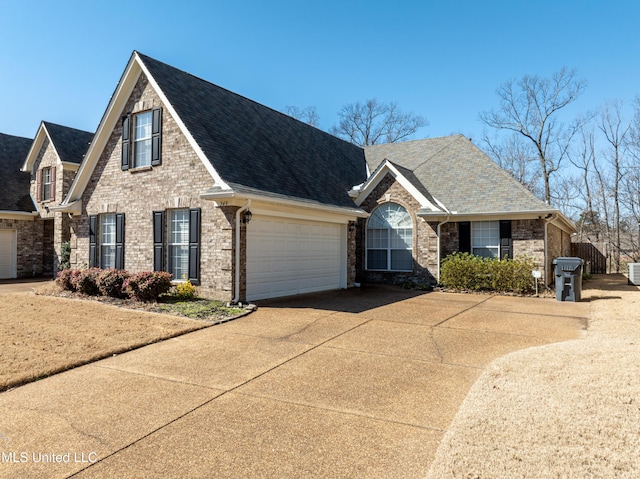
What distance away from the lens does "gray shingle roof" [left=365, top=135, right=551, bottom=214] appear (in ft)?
47.5

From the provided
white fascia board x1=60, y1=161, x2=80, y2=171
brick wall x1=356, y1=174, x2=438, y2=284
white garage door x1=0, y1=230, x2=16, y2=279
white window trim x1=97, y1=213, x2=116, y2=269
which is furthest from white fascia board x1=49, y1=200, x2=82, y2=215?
brick wall x1=356, y1=174, x2=438, y2=284

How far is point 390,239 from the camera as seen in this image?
16.1 m

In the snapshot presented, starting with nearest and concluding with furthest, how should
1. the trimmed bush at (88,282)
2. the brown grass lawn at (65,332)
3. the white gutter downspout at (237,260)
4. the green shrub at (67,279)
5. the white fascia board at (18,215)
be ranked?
1. the brown grass lawn at (65,332)
2. the white gutter downspout at (237,260)
3. the trimmed bush at (88,282)
4. the green shrub at (67,279)
5. the white fascia board at (18,215)

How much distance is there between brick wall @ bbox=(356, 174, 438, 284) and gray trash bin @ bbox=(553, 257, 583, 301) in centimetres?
403

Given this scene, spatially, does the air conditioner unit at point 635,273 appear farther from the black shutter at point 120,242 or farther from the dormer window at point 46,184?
the dormer window at point 46,184

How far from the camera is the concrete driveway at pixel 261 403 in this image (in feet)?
10.7

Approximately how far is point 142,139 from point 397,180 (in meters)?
8.96

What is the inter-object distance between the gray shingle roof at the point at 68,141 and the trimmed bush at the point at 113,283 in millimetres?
10077

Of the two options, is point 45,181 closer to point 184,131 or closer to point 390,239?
point 184,131

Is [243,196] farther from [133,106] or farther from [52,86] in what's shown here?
[52,86]

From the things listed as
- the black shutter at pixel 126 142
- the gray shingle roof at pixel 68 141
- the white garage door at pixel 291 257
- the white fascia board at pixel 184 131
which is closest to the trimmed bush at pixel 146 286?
the white garage door at pixel 291 257

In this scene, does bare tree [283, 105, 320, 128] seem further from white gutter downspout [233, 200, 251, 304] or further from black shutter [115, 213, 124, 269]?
white gutter downspout [233, 200, 251, 304]

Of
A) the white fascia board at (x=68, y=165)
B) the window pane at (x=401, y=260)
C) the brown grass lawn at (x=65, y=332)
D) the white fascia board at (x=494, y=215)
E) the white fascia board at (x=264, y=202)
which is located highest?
the white fascia board at (x=68, y=165)

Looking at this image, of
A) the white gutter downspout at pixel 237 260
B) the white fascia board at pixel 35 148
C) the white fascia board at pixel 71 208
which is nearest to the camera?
the white gutter downspout at pixel 237 260
